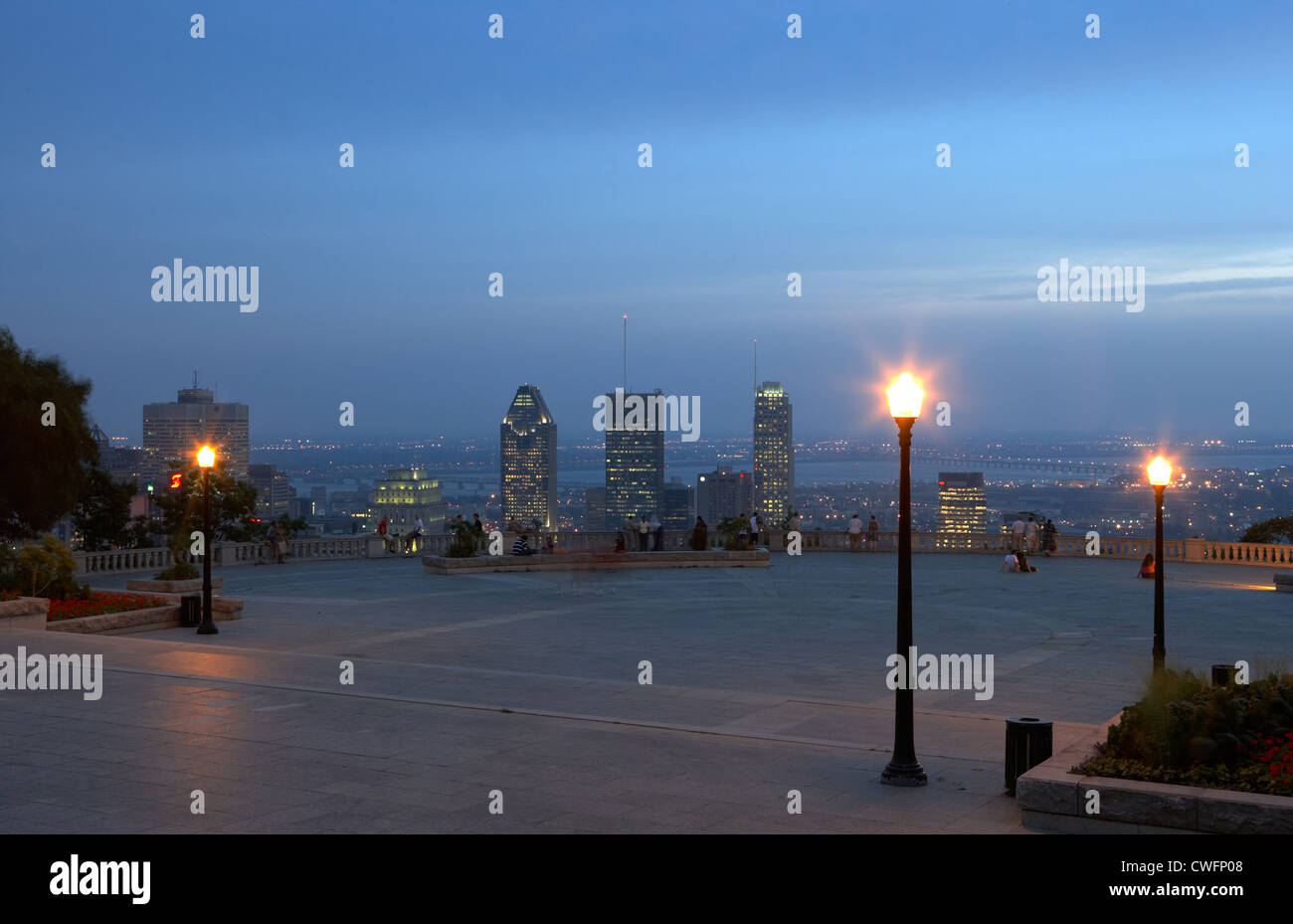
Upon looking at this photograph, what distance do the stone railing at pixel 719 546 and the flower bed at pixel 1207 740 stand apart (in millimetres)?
29254

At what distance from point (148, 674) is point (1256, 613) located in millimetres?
20859

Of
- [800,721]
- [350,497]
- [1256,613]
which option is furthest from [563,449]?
[800,721]

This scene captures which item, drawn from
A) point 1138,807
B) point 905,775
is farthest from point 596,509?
point 1138,807

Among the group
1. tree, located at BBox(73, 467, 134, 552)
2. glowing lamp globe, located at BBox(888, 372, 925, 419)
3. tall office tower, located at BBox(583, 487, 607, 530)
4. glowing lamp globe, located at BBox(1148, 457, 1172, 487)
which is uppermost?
glowing lamp globe, located at BBox(888, 372, 925, 419)

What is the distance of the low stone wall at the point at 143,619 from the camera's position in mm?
21466

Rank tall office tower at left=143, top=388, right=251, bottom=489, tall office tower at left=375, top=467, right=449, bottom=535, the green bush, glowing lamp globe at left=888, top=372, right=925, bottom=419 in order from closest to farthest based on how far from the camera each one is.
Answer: glowing lamp globe at left=888, top=372, right=925, bottom=419, the green bush, tall office tower at left=375, top=467, right=449, bottom=535, tall office tower at left=143, top=388, right=251, bottom=489

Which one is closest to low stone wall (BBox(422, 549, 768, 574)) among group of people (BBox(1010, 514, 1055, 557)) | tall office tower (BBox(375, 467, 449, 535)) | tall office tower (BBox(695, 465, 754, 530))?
group of people (BBox(1010, 514, 1055, 557))

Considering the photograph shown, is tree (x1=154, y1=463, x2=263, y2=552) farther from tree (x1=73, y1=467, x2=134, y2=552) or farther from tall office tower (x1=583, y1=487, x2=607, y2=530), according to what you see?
tall office tower (x1=583, y1=487, x2=607, y2=530)

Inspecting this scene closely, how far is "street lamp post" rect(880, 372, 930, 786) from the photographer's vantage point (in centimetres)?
1057

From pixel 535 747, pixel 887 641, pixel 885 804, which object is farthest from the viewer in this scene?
pixel 887 641

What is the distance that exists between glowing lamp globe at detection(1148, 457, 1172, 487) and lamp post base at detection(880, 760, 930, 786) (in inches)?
357

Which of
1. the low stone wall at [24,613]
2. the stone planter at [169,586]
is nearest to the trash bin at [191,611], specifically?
the low stone wall at [24,613]

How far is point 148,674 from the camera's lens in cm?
1625
